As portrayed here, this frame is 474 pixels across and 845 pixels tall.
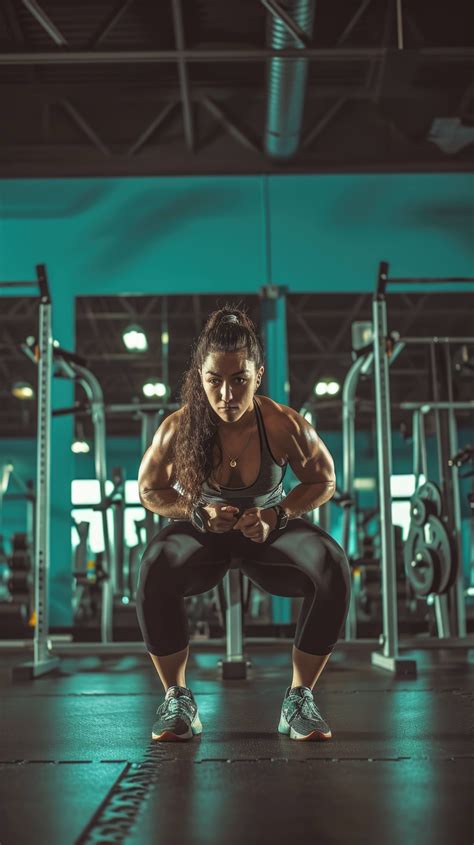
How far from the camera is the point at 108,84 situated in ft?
19.9

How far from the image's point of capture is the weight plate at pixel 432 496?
4.37 m

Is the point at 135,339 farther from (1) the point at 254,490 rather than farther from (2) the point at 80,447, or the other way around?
(1) the point at 254,490

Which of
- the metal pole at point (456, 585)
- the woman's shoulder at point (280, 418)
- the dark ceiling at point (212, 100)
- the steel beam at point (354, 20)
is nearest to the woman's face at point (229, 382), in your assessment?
the woman's shoulder at point (280, 418)

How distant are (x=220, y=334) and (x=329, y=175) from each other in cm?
457

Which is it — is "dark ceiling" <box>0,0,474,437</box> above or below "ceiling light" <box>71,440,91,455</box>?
above

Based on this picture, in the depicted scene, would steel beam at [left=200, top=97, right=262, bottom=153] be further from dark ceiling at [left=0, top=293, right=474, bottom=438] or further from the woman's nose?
the woman's nose

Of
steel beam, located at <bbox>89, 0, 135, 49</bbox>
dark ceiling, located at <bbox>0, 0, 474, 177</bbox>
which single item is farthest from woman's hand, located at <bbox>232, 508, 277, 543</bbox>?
dark ceiling, located at <bbox>0, 0, 474, 177</bbox>

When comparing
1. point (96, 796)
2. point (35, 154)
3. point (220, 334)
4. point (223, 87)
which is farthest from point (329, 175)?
point (96, 796)

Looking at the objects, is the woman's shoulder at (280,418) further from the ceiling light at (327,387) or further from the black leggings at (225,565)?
the ceiling light at (327,387)

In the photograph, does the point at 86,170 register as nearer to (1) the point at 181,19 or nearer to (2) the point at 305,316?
(1) the point at 181,19

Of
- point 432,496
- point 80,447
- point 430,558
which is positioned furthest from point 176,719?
point 80,447

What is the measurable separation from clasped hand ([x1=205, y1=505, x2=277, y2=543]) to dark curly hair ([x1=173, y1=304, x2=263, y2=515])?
0.39 feet

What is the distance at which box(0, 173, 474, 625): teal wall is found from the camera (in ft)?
20.0

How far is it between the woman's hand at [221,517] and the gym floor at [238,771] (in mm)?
501
